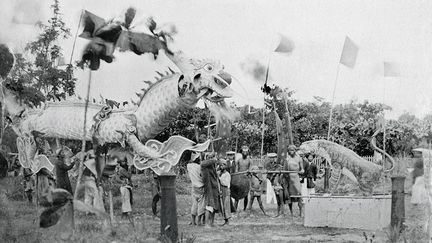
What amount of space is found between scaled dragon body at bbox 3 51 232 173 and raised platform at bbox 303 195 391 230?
1259 mm

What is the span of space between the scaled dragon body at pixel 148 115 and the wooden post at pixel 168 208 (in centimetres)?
33

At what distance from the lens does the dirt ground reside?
5.55 metres

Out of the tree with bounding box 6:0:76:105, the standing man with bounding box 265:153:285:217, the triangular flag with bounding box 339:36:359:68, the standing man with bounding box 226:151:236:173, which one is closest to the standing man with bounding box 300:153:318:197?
the standing man with bounding box 265:153:285:217

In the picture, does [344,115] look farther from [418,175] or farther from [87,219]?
[87,219]

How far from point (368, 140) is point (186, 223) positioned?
1.76 meters

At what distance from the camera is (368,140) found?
562cm

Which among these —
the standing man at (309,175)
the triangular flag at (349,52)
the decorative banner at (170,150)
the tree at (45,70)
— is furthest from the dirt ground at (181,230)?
the triangular flag at (349,52)

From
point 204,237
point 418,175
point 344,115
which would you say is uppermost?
point 344,115

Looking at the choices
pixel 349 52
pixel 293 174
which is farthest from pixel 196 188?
pixel 349 52

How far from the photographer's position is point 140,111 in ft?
19.9

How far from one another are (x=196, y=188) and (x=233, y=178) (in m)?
0.91

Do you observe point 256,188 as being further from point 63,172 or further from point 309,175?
point 63,172

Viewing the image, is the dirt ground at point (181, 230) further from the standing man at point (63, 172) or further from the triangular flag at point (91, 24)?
the triangular flag at point (91, 24)

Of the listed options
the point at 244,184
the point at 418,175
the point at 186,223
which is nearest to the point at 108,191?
the point at 186,223
